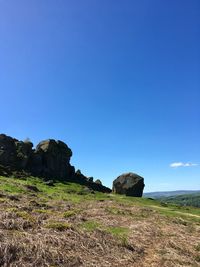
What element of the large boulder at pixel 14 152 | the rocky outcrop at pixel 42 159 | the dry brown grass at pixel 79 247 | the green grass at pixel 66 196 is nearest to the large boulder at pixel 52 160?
the rocky outcrop at pixel 42 159

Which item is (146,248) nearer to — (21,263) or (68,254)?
(68,254)

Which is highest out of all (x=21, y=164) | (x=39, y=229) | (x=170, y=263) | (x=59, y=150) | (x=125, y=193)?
(x=59, y=150)

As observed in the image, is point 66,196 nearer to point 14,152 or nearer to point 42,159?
point 14,152

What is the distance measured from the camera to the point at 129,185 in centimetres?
8875

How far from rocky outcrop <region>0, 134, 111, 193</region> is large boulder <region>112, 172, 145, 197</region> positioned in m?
7.98

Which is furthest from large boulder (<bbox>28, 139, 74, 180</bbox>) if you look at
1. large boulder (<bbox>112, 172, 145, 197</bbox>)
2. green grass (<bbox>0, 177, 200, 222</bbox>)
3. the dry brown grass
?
the dry brown grass

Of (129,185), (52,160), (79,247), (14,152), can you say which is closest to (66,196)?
(79,247)

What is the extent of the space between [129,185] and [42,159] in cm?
2913

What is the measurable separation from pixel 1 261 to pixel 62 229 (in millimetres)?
6232

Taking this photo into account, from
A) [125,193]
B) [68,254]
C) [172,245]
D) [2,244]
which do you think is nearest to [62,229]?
[68,254]

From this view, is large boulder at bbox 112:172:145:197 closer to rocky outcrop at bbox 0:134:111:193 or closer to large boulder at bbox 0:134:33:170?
rocky outcrop at bbox 0:134:111:193

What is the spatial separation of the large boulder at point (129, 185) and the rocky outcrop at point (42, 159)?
7985mm

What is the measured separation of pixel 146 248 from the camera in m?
17.0

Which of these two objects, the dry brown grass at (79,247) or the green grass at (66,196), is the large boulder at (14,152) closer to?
the green grass at (66,196)
